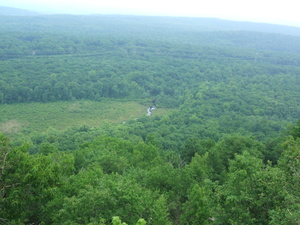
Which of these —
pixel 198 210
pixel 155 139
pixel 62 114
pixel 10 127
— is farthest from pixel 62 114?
pixel 198 210

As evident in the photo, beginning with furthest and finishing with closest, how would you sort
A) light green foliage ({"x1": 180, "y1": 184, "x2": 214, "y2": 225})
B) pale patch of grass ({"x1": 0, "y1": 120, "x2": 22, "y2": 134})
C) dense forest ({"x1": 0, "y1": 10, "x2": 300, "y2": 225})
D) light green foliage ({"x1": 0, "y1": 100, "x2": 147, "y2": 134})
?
light green foliage ({"x1": 0, "y1": 100, "x2": 147, "y2": 134}) < pale patch of grass ({"x1": 0, "y1": 120, "x2": 22, "y2": 134}) < light green foliage ({"x1": 180, "y1": 184, "x2": 214, "y2": 225}) < dense forest ({"x1": 0, "y1": 10, "x2": 300, "y2": 225})

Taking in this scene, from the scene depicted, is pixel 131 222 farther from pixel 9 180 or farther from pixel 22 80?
pixel 22 80

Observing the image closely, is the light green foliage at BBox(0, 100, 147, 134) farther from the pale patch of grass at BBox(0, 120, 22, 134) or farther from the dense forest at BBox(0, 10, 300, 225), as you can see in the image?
the dense forest at BBox(0, 10, 300, 225)

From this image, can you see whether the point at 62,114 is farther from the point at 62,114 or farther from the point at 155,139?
the point at 155,139

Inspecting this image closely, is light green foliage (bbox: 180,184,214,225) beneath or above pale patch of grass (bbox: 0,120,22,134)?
above

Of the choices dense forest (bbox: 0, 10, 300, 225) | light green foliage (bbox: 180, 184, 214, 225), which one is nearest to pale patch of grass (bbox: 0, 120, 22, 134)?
dense forest (bbox: 0, 10, 300, 225)

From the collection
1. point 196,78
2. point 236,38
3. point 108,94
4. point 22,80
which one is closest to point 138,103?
point 108,94
